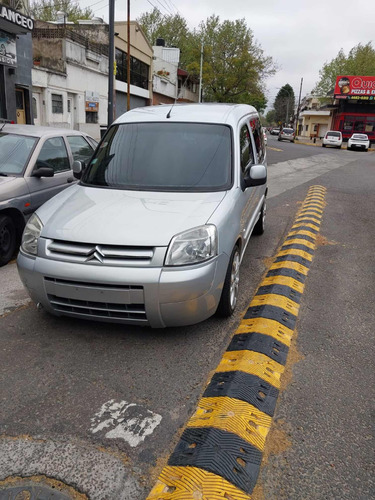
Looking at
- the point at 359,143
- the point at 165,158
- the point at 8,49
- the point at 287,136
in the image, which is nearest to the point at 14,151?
the point at 165,158

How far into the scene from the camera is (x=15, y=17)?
14.4 metres

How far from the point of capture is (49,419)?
2.53 metres

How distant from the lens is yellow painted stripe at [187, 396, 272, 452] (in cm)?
243

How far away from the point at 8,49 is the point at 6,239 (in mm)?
13787

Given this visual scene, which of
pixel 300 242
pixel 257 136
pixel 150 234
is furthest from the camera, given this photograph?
pixel 300 242

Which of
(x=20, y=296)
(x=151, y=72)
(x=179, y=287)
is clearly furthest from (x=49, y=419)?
(x=151, y=72)

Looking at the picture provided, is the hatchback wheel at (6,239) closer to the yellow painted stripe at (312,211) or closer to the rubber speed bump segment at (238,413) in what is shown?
the rubber speed bump segment at (238,413)

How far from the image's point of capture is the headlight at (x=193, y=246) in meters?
3.12

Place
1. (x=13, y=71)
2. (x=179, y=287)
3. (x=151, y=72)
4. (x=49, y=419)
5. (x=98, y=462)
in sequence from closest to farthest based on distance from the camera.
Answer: (x=98, y=462)
(x=49, y=419)
(x=179, y=287)
(x=13, y=71)
(x=151, y=72)

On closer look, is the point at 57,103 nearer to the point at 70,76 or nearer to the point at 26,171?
the point at 70,76

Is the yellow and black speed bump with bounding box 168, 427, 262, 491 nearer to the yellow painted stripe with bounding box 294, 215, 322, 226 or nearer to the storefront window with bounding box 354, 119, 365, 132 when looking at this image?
the yellow painted stripe with bounding box 294, 215, 322, 226

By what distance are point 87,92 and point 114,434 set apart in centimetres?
2665

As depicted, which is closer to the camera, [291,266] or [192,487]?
[192,487]

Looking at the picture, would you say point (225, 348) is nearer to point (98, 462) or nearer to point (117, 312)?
point (117, 312)
